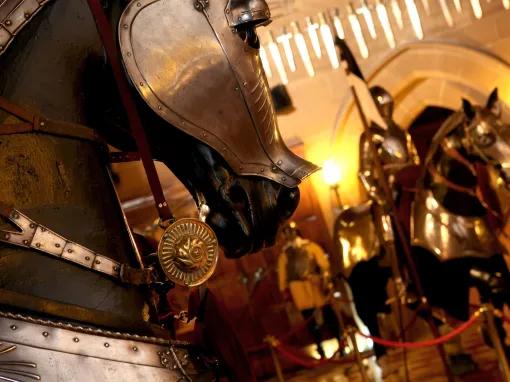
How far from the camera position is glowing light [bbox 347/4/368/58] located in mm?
11031

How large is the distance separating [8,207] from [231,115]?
47 cm

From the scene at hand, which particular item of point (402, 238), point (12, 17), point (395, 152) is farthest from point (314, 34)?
point (12, 17)

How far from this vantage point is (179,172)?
1813 mm

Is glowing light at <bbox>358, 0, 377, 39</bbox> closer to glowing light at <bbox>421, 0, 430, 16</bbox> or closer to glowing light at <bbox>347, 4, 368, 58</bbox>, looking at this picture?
glowing light at <bbox>347, 4, 368, 58</bbox>

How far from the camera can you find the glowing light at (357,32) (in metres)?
11.0

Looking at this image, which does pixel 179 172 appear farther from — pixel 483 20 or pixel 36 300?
pixel 483 20

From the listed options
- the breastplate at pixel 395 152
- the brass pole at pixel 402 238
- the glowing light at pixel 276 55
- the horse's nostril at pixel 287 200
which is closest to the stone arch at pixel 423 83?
the glowing light at pixel 276 55

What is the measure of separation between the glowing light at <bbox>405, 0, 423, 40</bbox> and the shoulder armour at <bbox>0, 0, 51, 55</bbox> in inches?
372

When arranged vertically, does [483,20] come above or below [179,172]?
above

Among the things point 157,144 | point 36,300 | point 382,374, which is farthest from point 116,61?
point 382,374

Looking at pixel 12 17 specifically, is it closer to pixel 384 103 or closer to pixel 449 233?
pixel 449 233

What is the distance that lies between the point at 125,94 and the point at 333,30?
9781mm

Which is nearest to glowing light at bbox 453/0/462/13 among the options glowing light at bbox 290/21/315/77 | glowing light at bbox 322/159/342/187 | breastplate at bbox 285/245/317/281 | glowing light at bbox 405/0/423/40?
glowing light at bbox 405/0/423/40

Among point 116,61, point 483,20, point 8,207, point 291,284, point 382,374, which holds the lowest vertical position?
point 8,207
